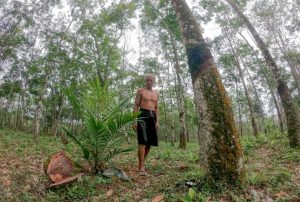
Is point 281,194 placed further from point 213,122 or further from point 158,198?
point 158,198

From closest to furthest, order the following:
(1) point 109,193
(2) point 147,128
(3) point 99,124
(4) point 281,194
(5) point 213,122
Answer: (4) point 281,194
(5) point 213,122
(1) point 109,193
(3) point 99,124
(2) point 147,128

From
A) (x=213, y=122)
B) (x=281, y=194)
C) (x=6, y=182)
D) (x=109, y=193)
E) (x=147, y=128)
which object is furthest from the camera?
(x=147, y=128)

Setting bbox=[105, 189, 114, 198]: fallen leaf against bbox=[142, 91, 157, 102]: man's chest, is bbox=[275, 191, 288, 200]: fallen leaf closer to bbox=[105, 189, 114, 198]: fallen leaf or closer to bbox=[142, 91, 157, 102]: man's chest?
bbox=[105, 189, 114, 198]: fallen leaf

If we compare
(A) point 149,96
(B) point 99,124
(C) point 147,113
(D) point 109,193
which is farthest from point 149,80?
(D) point 109,193

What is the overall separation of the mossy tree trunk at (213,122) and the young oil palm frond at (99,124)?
1.30 meters

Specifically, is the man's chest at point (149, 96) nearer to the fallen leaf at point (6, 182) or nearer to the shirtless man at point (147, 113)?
the shirtless man at point (147, 113)

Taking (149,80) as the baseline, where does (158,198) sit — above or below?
below

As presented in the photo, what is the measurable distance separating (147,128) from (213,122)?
2102 millimetres

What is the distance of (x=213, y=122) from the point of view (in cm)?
402

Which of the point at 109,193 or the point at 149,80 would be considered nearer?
the point at 109,193

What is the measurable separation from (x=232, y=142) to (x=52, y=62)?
16.8 m

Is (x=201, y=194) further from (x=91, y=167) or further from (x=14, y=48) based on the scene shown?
(x=14, y=48)

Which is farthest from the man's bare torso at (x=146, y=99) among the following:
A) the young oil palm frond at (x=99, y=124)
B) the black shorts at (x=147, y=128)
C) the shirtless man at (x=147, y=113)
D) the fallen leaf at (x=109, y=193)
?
A: the fallen leaf at (x=109, y=193)

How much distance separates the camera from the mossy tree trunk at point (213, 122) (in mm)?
3854
